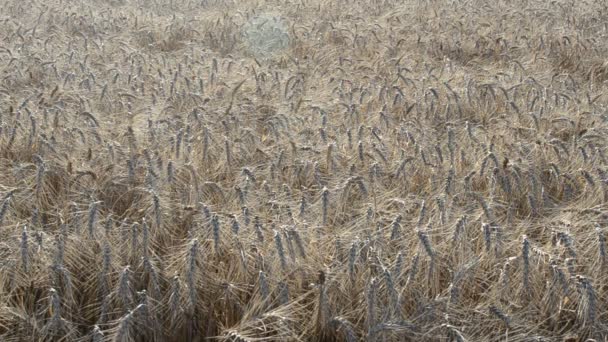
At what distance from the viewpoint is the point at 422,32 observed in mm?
6664

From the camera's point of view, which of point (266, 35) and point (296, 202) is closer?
point (296, 202)

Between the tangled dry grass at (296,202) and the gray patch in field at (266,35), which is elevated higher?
the tangled dry grass at (296,202)

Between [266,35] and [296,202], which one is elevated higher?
[296,202]

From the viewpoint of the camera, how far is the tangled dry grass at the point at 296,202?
2062 mm

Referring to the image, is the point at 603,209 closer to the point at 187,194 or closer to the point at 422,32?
the point at 187,194

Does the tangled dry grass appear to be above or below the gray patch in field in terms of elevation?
above

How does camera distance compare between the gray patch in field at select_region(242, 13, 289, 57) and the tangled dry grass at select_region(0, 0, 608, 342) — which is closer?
the tangled dry grass at select_region(0, 0, 608, 342)

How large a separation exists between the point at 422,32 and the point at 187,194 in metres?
4.72

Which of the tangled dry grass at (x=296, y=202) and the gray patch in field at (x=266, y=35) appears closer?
the tangled dry grass at (x=296, y=202)

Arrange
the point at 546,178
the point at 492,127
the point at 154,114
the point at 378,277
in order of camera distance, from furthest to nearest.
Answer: the point at 492,127 < the point at 154,114 < the point at 546,178 < the point at 378,277

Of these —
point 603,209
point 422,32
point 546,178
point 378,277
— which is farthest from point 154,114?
point 422,32

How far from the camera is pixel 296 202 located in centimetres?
260

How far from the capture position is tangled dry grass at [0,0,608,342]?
81.2 inches

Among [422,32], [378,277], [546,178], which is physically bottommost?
[422,32]
